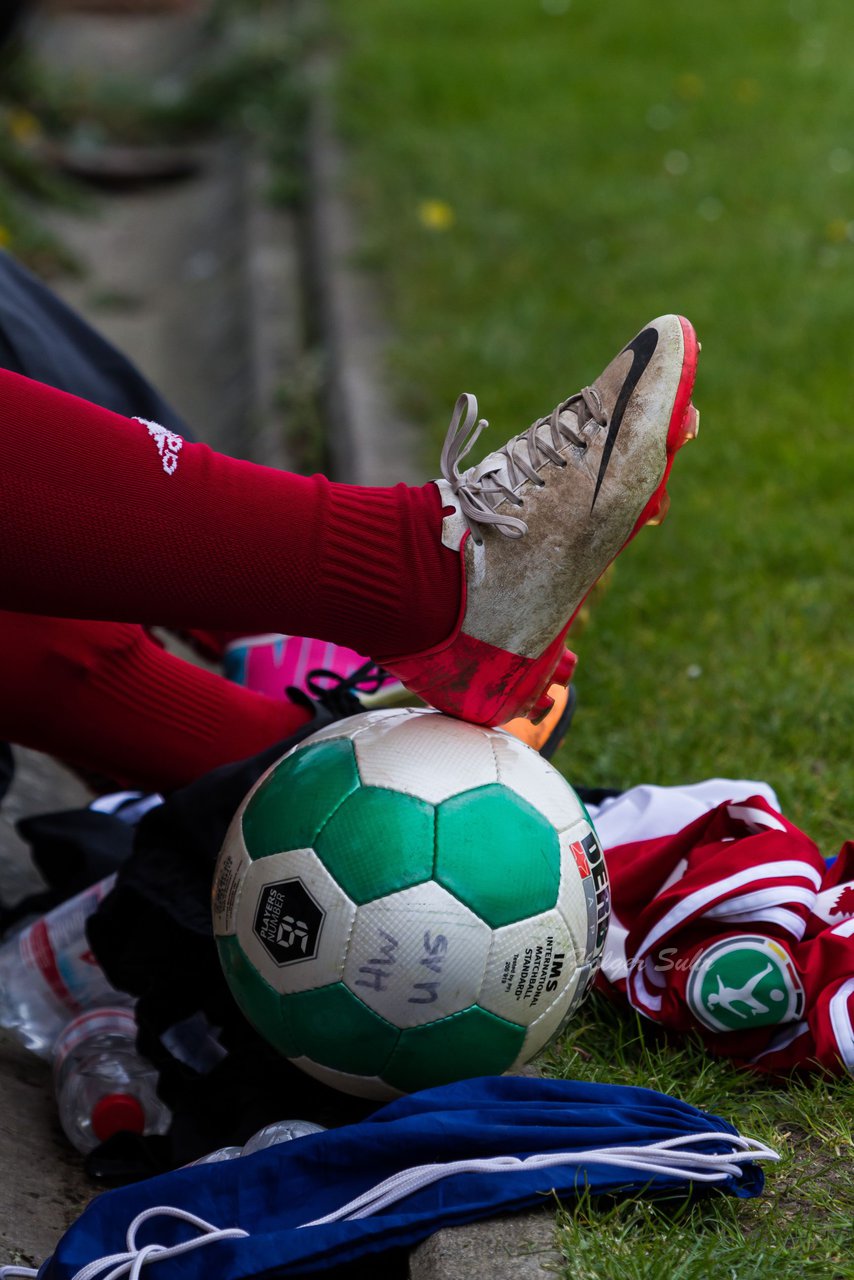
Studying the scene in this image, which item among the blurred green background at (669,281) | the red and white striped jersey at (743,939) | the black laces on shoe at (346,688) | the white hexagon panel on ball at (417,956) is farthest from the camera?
the blurred green background at (669,281)

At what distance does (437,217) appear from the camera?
521 centimetres

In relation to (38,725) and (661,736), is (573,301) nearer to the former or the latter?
(661,736)

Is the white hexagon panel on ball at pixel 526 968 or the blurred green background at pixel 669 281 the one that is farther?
the blurred green background at pixel 669 281

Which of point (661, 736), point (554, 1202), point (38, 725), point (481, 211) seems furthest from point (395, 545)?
point (481, 211)

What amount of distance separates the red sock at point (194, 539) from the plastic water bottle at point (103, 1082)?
0.65 meters

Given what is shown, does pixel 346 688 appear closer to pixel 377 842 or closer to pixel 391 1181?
pixel 377 842

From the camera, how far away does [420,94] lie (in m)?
6.42

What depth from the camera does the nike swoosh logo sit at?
1.81m

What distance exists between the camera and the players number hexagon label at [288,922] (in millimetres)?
1646

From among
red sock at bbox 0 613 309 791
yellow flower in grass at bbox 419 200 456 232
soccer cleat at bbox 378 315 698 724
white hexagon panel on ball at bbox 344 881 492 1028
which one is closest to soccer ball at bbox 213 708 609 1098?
white hexagon panel on ball at bbox 344 881 492 1028

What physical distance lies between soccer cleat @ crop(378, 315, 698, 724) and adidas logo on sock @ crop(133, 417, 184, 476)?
0.35m

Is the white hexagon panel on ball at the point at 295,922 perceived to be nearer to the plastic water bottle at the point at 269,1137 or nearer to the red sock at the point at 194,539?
the plastic water bottle at the point at 269,1137

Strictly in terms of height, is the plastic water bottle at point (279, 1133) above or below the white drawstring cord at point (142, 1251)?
below

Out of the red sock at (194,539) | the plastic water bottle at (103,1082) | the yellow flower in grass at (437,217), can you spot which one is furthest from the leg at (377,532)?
the yellow flower in grass at (437,217)
